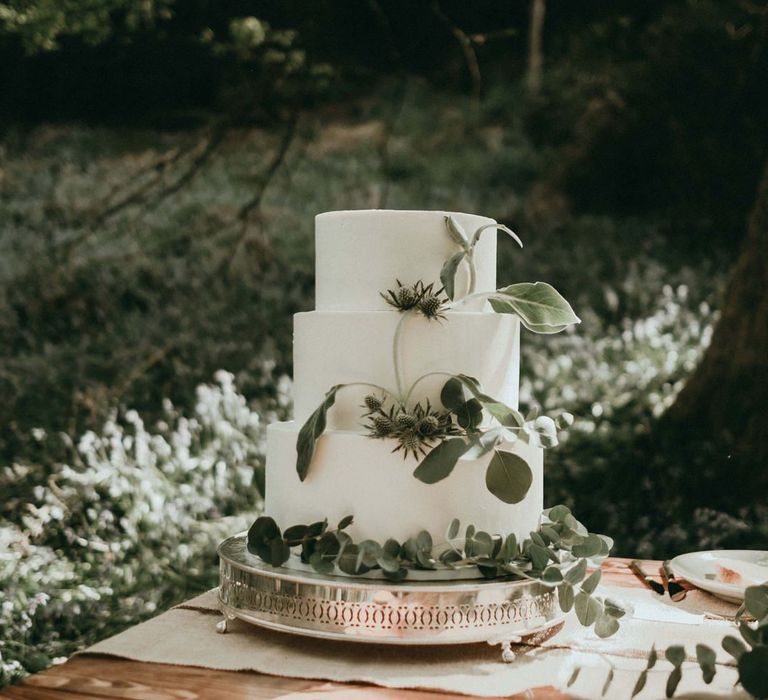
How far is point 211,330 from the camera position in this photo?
7160mm

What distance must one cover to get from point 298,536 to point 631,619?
827 mm

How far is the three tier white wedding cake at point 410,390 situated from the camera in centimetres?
192

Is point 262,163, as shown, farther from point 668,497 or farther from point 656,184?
point 668,497

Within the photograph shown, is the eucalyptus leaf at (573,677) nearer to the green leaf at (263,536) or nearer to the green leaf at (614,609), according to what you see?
the green leaf at (614,609)

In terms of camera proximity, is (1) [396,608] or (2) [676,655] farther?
(1) [396,608]

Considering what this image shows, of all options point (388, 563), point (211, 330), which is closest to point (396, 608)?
point (388, 563)

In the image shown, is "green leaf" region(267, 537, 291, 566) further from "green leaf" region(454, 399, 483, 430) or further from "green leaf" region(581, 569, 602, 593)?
"green leaf" region(581, 569, 602, 593)

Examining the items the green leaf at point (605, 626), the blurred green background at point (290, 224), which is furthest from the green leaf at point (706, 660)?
the blurred green background at point (290, 224)

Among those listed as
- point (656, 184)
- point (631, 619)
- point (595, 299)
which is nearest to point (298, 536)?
point (631, 619)

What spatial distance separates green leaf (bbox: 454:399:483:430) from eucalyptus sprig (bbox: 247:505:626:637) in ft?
0.71

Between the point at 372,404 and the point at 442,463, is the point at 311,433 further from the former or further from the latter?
the point at 442,463

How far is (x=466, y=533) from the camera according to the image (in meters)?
1.91

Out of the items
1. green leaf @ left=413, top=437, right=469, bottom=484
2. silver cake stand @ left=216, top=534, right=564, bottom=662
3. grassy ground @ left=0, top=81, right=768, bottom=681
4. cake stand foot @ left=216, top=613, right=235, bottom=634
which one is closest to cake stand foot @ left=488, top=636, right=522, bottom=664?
silver cake stand @ left=216, top=534, right=564, bottom=662

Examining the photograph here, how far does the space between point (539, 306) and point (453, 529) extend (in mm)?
532
